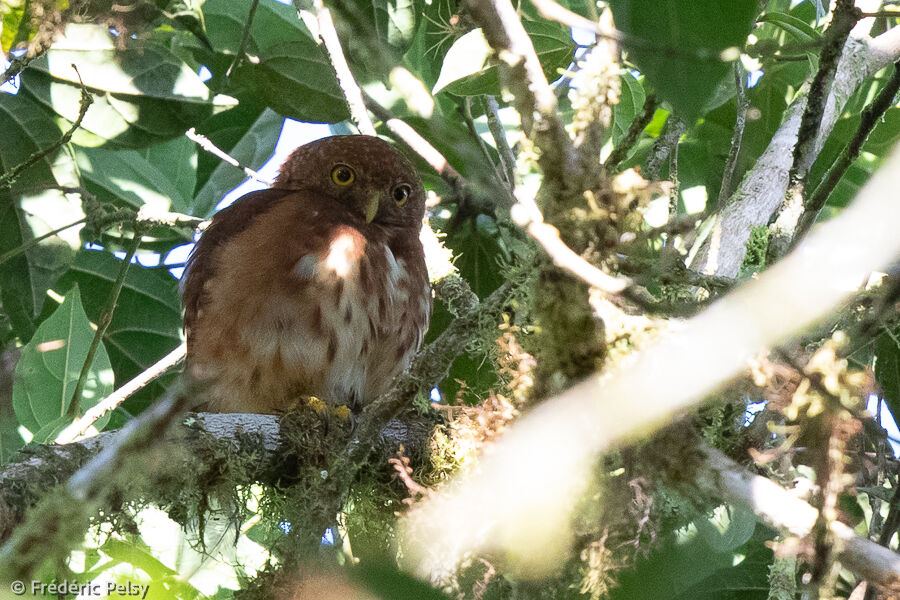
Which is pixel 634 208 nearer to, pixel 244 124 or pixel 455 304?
pixel 455 304

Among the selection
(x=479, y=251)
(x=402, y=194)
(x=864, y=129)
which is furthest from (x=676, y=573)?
(x=402, y=194)

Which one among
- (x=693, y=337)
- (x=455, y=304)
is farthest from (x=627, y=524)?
(x=455, y=304)

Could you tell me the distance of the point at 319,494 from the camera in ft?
7.89

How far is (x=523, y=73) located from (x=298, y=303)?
6.86 feet

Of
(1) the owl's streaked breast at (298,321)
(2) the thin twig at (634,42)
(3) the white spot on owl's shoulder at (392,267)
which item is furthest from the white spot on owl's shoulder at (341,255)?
(2) the thin twig at (634,42)

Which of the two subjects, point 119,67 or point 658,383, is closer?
point 658,383

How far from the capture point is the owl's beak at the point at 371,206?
398 centimetres

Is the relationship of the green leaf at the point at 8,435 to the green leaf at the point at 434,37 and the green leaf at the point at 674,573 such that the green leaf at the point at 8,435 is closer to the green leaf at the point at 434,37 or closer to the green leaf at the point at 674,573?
the green leaf at the point at 434,37

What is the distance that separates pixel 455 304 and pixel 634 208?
1848mm

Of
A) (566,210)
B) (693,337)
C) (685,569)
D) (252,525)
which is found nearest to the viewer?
(693,337)

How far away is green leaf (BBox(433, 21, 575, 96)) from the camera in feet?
9.52

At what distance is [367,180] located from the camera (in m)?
4.10

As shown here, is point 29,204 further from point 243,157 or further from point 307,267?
point 307,267
